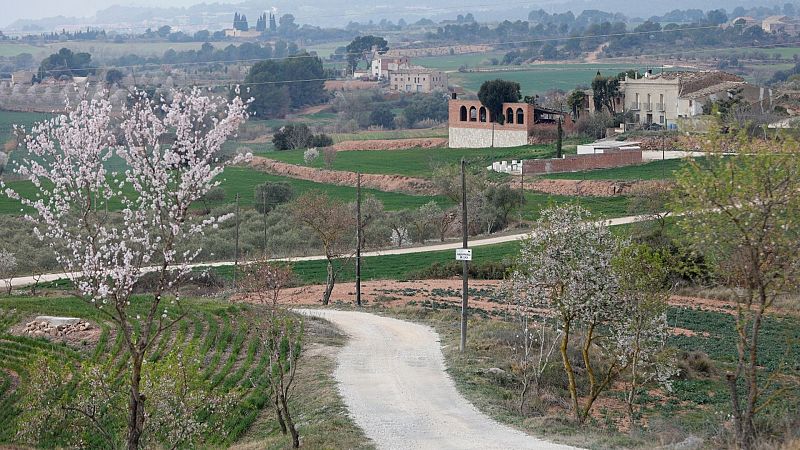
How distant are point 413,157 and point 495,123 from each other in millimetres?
A: 8134

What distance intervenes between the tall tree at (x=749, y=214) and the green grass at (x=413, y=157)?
68853 millimetres

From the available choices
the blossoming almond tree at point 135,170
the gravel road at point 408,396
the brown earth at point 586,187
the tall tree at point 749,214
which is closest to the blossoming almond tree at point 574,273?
the gravel road at point 408,396

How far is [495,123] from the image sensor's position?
104562 millimetres

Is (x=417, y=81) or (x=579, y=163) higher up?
(x=417, y=81)

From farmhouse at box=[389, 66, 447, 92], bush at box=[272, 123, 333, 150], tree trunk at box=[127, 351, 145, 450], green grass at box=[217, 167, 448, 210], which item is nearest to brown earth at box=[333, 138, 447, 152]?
bush at box=[272, 123, 333, 150]

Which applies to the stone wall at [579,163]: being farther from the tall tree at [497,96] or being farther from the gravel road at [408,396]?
the gravel road at [408,396]

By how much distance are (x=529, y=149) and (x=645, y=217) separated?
36.3 m

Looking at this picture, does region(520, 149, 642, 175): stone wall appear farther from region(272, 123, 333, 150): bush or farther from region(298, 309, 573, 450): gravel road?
region(298, 309, 573, 450): gravel road

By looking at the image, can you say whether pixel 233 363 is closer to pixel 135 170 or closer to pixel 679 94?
pixel 135 170

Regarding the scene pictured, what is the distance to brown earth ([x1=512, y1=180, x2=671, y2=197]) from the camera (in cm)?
7344

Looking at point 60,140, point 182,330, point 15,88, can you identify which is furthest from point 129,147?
point 15,88

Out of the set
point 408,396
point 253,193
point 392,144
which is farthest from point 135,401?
point 392,144

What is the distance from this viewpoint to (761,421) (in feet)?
76.5

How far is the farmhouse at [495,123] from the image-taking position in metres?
102
